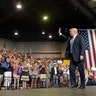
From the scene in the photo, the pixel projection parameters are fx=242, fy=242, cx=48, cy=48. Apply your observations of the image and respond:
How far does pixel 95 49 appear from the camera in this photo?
1042cm

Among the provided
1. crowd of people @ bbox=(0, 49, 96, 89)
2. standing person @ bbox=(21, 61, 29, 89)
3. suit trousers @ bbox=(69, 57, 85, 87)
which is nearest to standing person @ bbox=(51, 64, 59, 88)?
crowd of people @ bbox=(0, 49, 96, 89)

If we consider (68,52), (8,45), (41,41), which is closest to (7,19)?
(8,45)

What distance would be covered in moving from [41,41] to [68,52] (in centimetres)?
1605

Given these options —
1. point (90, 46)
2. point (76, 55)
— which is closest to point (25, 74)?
point (90, 46)

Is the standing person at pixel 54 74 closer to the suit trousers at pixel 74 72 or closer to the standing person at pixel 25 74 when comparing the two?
the standing person at pixel 25 74

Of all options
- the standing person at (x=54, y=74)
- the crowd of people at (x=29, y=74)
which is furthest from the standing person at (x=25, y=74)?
the standing person at (x=54, y=74)

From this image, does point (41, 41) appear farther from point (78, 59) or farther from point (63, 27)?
point (78, 59)

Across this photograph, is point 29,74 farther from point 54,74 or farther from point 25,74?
point 54,74

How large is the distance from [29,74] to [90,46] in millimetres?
3391

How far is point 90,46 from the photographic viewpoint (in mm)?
10500

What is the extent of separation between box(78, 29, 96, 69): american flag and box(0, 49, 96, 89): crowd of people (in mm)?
382

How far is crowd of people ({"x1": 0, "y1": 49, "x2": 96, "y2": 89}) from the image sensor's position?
7.37m

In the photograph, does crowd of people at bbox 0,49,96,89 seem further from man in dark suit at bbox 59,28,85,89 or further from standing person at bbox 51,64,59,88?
man in dark suit at bbox 59,28,85,89

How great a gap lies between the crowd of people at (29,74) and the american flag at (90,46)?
38cm
